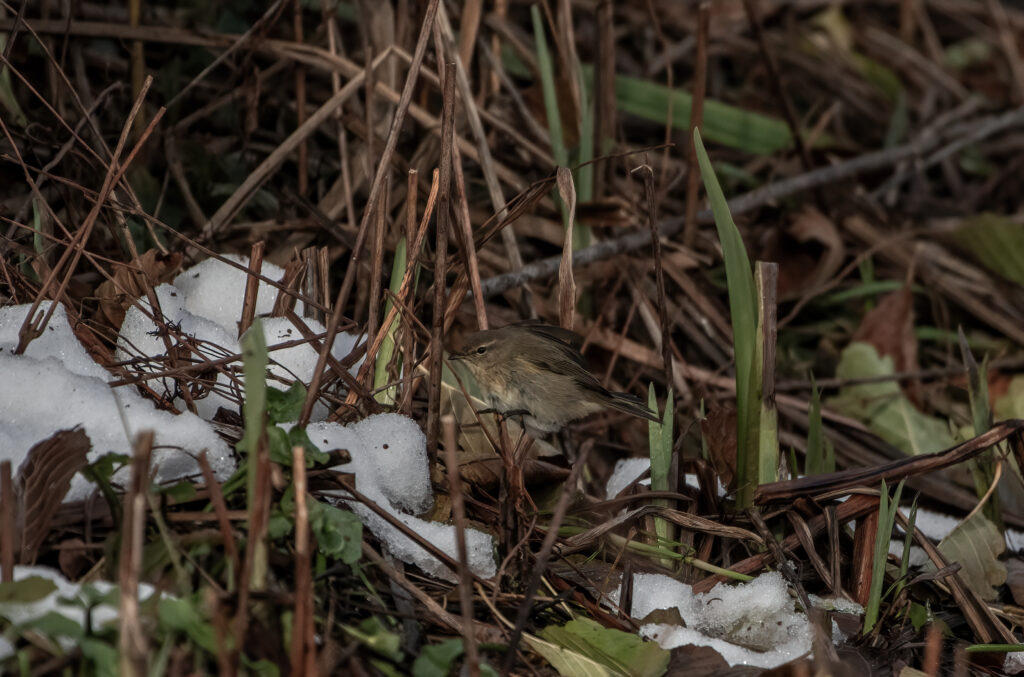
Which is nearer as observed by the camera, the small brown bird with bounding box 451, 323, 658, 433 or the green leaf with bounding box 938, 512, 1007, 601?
the green leaf with bounding box 938, 512, 1007, 601

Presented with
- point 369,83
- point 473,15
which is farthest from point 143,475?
point 473,15

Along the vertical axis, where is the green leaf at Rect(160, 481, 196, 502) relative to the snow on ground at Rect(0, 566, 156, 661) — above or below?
above

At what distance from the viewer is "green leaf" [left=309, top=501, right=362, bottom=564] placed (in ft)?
6.31

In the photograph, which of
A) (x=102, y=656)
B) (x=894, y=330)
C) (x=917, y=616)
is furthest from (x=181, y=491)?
(x=894, y=330)

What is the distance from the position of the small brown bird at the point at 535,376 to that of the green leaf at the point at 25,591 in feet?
4.84

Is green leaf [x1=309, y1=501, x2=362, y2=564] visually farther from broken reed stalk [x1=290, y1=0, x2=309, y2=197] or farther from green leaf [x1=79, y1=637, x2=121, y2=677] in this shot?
broken reed stalk [x1=290, y1=0, x2=309, y2=197]

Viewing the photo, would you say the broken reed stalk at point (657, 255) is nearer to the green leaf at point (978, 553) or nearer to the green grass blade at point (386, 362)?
the green grass blade at point (386, 362)

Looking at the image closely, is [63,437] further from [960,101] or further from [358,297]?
[960,101]

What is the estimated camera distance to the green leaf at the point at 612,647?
207 cm

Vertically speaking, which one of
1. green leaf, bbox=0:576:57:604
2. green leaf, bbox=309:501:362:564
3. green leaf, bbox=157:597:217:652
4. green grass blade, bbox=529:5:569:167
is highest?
green grass blade, bbox=529:5:569:167

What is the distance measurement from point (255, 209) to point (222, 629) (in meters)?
2.40

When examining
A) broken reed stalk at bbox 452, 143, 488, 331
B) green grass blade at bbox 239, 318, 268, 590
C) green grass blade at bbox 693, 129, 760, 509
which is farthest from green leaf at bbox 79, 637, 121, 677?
green grass blade at bbox 693, 129, 760, 509

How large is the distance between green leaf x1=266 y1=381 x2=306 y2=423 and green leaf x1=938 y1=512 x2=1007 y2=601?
171cm

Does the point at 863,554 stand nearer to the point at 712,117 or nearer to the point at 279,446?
the point at 279,446
